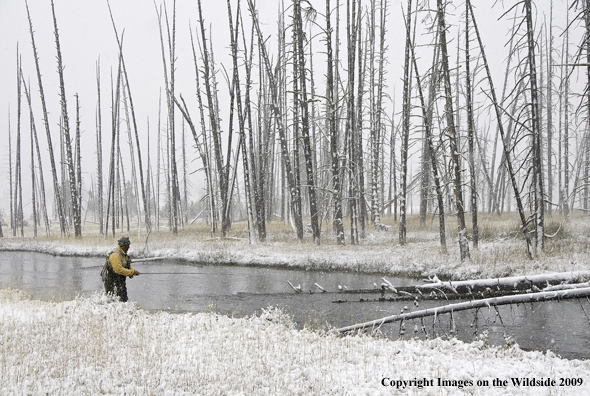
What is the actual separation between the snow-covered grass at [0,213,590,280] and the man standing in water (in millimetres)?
7367

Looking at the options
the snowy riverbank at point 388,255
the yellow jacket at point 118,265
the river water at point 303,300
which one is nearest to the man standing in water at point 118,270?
the yellow jacket at point 118,265

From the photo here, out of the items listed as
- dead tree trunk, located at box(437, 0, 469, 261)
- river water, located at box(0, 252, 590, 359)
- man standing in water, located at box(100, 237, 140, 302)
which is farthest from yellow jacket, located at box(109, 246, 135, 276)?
dead tree trunk, located at box(437, 0, 469, 261)

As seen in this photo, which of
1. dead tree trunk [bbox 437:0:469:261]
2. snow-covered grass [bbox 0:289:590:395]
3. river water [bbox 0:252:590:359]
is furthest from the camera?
dead tree trunk [bbox 437:0:469:261]

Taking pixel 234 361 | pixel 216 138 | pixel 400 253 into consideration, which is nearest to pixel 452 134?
pixel 400 253

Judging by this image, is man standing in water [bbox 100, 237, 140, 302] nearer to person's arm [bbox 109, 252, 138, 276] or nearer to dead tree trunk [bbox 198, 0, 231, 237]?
person's arm [bbox 109, 252, 138, 276]

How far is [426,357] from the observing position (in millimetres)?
5711

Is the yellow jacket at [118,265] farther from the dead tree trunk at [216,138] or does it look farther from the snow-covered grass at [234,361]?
the dead tree trunk at [216,138]

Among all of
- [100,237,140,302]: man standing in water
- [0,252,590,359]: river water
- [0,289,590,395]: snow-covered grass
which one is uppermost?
[100,237,140,302]: man standing in water

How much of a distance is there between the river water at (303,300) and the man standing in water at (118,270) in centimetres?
147

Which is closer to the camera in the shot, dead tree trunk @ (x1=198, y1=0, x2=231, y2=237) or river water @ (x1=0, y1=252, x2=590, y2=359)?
river water @ (x1=0, y1=252, x2=590, y2=359)

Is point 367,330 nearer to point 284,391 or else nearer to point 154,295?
point 284,391

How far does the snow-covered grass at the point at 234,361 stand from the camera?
15.2ft

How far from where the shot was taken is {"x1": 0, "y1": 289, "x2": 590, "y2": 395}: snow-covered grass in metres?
4.64

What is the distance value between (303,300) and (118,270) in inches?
182
